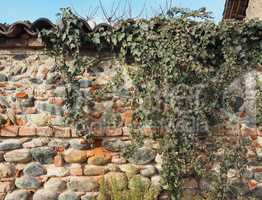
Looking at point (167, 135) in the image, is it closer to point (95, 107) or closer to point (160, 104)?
point (160, 104)

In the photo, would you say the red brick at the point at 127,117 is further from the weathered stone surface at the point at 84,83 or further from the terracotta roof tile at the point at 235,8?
the terracotta roof tile at the point at 235,8

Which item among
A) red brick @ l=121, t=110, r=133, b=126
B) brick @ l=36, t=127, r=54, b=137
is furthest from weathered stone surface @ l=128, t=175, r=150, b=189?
brick @ l=36, t=127, r=54, b=137

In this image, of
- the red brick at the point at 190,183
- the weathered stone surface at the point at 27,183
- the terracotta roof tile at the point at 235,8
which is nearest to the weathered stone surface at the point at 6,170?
the weathered stone surface at the point at 27,183

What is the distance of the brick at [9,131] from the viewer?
15.1 ft

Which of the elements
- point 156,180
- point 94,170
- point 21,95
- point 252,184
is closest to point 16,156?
point 21,95

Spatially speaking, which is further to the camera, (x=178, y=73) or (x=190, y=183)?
(x=178, y=73)

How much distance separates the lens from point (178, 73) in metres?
4.87

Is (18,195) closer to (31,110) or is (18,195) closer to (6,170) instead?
(6,170)

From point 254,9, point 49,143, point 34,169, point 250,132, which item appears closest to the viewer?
point 34,169

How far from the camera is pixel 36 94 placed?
482 centimetres

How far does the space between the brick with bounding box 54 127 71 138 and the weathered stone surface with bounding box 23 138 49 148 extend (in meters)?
0.13

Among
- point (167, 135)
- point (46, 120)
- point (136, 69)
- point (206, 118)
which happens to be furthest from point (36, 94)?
point (206, 118)

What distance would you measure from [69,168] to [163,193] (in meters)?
1.09

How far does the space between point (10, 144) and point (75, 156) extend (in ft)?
2.40
